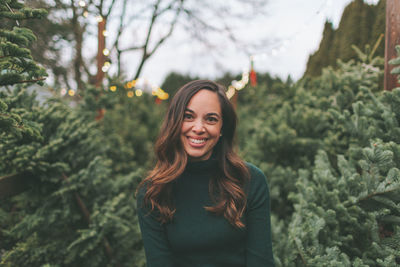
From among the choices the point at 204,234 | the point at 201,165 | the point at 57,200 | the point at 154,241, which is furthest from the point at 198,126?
the point at 57,200

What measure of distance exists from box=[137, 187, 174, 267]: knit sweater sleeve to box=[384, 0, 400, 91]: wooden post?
2.36 metres

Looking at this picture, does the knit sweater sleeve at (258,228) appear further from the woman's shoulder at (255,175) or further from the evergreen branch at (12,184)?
the evergreen branch at (12,184)

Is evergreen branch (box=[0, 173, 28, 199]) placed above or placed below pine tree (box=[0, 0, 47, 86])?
below

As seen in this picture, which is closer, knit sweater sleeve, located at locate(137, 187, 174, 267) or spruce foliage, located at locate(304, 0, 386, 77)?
knit sweater sleeve, located at locate(137, 187, 174, 267)

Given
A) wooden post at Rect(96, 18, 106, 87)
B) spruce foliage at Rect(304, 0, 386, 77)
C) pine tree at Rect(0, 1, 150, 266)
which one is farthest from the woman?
wooden post at Rect(96, 18, 106, 87)

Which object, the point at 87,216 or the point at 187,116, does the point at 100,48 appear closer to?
the point at 87,216

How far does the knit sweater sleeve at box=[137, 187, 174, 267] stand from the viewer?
1.59 meters

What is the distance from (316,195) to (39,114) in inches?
103

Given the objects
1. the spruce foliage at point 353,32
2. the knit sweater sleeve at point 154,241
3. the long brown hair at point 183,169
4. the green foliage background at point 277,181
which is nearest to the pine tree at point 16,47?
the green foliage background at point 277,181

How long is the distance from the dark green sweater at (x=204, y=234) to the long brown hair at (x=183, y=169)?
55 mm

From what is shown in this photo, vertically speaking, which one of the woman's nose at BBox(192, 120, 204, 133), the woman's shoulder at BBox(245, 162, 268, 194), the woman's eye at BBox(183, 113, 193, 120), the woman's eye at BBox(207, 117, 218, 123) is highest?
the woman's eye at BBox(183, 113, 193, 120)

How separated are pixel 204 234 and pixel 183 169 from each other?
0.40 meters

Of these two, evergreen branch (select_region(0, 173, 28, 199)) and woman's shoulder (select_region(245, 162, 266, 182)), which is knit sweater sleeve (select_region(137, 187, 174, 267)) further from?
evergreen branch (select_region(0, 173, 28, 199))

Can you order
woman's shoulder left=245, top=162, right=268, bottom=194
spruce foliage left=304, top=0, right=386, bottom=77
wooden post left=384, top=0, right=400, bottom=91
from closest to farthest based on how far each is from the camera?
woman's shoulder left=245, top=162, right=268, bottom=194, wooden post left=384, top=0, right=400, bottom=91, spruce foliage left=304, top=0, right=386, bottom=77
